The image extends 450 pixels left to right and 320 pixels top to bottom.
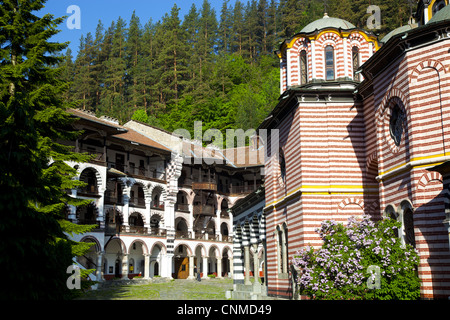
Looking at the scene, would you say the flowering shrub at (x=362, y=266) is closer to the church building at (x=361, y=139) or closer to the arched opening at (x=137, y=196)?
the church building at (x=361, y=139)

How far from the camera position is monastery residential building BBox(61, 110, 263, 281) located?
124ft

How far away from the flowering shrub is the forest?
1689 inches

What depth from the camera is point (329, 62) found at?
19.9 meters

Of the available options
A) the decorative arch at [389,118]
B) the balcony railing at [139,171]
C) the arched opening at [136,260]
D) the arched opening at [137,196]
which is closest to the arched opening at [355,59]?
the decorative arch at [389,118]

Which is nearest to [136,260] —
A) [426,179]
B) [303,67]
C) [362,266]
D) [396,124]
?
[303,67]

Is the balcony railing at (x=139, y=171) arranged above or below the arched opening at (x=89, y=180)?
above

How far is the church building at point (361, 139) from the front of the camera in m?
13.1

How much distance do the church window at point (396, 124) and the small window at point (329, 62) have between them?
16.3 ft

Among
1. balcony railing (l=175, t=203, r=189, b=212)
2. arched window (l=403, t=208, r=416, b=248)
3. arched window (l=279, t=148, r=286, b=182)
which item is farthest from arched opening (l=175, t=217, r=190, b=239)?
arched window (l=403, t=208, r=416, b=248)

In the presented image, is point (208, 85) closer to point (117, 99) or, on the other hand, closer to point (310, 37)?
point (117, 99)

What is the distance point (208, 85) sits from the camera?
65.3 meters

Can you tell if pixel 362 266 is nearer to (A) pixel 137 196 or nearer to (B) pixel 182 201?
(A) pixel 137 196
